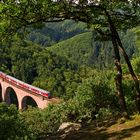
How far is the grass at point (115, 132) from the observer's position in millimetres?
16808

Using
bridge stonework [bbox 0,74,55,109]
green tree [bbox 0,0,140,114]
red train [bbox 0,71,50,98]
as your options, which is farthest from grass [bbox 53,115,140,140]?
red train [bbox 0,71,50,98]

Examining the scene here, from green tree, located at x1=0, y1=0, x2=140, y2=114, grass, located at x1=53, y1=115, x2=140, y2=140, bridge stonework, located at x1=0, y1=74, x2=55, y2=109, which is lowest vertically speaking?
grass, located at x1=53, y1=115, x2=140, y2=140

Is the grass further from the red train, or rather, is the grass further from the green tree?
the red train

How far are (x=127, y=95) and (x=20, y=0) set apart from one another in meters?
20.6

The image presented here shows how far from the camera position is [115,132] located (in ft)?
58.7

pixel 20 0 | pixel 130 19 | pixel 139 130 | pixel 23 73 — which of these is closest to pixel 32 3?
pixel 20 0

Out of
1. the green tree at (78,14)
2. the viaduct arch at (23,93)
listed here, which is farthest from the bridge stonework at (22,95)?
the green tree at (78,14)

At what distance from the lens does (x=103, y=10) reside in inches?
675

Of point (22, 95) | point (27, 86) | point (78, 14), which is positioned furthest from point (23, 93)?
point (78, 14)

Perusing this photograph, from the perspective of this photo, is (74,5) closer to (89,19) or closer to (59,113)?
(89,19)

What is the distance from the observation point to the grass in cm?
1681

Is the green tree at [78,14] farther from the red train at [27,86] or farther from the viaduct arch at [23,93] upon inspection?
the red train at [27,86]

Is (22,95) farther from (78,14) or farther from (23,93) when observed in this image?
(78,14)

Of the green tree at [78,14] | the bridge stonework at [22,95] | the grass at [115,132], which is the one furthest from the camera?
the bridge stonework at [22,95]
